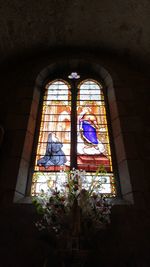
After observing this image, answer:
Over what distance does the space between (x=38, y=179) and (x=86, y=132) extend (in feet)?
3.78

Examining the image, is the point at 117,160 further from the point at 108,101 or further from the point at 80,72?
the point at 80,72

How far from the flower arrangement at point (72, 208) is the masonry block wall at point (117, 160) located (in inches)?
14.4

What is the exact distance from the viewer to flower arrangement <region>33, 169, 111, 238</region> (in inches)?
89.4

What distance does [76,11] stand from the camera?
4.37m

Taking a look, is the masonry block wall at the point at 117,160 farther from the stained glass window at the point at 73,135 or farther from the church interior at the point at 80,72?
the stained glass window at the point at 73,135

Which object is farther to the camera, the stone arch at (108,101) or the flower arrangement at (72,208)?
the stone arch at (108,101)

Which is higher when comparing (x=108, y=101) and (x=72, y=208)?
(x=108, y=101)

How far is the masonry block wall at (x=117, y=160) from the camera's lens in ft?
8.43

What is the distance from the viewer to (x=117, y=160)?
3.58 m

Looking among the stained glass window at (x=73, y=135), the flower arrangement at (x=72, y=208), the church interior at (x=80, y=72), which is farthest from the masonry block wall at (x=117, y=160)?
the flower arrangement at (x=72, y=208)

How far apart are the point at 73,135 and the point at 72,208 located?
5.73 ft

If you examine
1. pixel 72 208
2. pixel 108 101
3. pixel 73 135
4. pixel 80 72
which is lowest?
pixel 72 208

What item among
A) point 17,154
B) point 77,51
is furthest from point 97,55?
point 17,154

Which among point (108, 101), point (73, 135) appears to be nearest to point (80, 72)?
point (108, 101)
